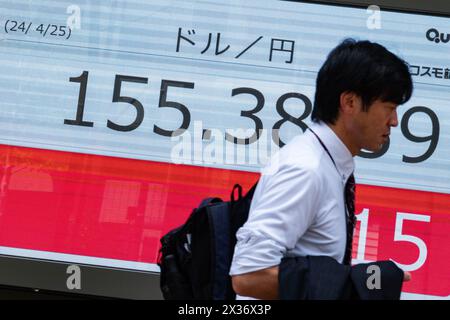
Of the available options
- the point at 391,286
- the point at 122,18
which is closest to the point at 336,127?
the point at 391,286

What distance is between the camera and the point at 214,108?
4.31 m

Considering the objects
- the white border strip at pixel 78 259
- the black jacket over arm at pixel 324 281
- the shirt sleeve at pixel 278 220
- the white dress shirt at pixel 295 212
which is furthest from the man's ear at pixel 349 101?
the white border strip at pixel 78 259

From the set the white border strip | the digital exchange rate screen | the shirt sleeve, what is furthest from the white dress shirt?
the white border strip

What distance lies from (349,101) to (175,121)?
1.93 metres

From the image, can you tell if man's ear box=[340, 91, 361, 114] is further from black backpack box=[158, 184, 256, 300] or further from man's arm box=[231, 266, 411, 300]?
man's arm box=[231, 266, 411, 300]

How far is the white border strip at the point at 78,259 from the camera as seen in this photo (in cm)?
432

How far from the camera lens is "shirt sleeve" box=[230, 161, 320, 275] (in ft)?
7.39

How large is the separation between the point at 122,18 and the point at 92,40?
0.62 feet

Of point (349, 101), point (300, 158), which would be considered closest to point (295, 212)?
point (300, 158)

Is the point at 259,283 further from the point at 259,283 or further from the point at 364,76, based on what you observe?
the point at 364,76

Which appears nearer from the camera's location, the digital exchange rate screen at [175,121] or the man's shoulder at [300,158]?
the man's shoulder at [300,158]

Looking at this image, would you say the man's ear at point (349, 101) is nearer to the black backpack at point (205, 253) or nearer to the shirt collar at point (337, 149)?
the shirt collar at point (337, 149)

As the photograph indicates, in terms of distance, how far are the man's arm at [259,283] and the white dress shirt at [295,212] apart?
0.02 meters
